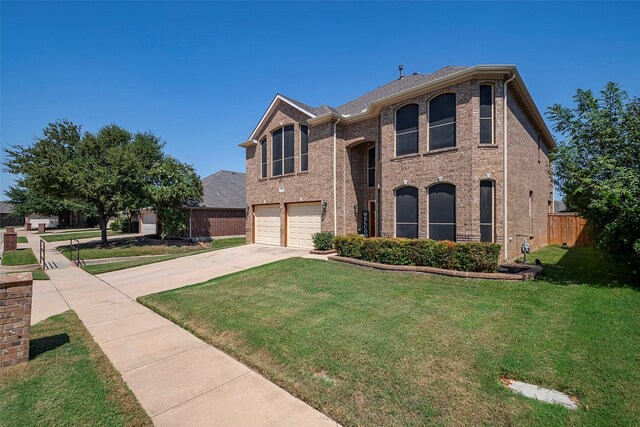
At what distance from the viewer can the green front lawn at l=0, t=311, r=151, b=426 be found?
2893mm

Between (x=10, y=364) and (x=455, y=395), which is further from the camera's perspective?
(x=10, y=364)

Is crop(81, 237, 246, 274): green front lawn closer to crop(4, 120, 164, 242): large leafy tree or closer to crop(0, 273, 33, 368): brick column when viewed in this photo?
crop(4, 120, 164, 242): large leafy tree

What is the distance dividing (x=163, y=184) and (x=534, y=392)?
21.2 m

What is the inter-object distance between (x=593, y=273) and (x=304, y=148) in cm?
1240

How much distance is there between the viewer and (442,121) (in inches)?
426

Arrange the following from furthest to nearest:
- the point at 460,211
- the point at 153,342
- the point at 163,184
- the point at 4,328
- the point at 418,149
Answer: the point at 163,184 < the point at 418,149 < the point at 460,211 < the point at 153,342 < the point at 4,328

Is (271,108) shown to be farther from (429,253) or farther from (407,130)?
(429,253)

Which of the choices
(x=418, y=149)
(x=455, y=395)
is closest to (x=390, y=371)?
(x=455, y=395)

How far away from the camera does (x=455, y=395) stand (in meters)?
3.17

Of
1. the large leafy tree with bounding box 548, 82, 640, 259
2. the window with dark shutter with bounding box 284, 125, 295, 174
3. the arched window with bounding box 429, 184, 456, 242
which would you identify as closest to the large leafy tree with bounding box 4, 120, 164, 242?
the window with dark shutter with bounding box 284, 125, 295, 174

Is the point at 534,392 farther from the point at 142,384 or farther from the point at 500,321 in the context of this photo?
the point at 142,384

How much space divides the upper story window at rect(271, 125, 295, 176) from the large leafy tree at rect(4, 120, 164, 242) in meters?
9.11

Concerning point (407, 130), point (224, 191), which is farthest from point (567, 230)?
point (224, 191)

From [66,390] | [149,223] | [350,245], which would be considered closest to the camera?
[66,390]
